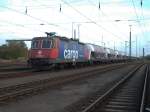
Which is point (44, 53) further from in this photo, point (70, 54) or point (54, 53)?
point (70, 54)

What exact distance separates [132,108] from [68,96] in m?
3.96

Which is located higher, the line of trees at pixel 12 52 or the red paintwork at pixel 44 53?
the line of trees at pixel 12 52

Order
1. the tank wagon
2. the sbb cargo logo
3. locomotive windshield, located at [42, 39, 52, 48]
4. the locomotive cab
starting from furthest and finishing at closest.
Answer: the sbb cargo logo
locomotive windshield, located at [42, 39, 52, 48]
the tank wagon
the locomotive cab

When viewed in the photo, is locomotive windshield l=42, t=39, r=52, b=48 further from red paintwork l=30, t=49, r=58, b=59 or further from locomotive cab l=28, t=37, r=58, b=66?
red paintwork l=30, t=49, r=58, b=59

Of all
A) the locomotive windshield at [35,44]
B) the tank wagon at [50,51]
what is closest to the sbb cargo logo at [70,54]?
the tank wagon at [50,51]

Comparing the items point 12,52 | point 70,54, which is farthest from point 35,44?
point 12,52

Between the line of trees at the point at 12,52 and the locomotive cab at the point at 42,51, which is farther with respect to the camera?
the line of trees at the point at 12,52

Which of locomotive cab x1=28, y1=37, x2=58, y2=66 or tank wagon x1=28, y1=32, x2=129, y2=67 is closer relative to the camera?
locomotive cab x1=28, y1=37, x2=58, y2=66

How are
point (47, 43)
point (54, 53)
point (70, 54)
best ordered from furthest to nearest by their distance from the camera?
point (70, 54) → point (47, 43) → point (54, 53)

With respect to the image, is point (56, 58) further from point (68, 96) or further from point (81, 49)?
point (68, 96)

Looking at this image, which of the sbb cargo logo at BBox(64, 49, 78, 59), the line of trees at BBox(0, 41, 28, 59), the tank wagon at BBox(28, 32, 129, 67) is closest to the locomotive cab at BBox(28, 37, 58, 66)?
the tank wagon at BBox(28, 32, 129, 67)

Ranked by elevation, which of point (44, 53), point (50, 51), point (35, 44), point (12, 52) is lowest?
point (44, 53)

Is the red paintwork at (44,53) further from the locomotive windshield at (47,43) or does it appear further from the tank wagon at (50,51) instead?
the locomotive windshield at (47,43)

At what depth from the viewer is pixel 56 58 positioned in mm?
31500
